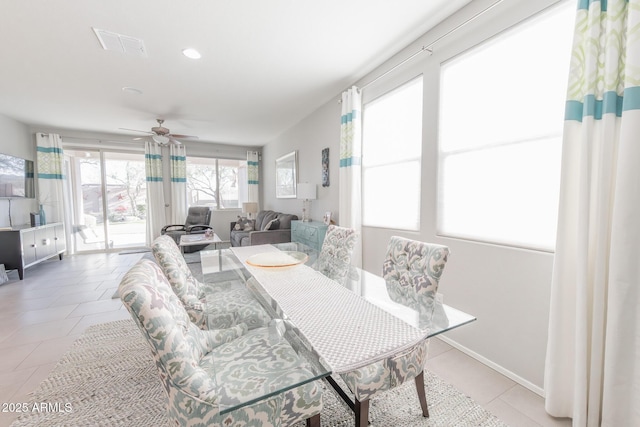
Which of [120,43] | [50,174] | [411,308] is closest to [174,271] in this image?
[411,308]

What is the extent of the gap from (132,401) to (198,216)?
4546mm

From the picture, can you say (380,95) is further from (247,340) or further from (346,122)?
(247,340)

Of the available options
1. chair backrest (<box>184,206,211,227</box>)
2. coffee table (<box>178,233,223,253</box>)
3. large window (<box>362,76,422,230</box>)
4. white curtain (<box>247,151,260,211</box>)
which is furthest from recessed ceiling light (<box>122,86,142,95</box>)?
white curtain (<box>247,151,260,211</box>)

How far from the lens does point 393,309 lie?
1234 mm

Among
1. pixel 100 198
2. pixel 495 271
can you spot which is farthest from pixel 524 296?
pixel 100 198

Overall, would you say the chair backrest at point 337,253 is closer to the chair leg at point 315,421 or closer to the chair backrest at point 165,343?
the chair leg at point 315,421

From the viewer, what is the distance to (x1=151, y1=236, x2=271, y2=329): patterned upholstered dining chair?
143 centimetres

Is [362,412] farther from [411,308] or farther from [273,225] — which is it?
[273,225]

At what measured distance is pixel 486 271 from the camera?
185 centimetres

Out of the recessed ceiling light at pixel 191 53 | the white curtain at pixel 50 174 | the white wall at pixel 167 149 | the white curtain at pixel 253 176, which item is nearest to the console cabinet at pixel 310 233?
the recessed ceiling light at pixel 191 53

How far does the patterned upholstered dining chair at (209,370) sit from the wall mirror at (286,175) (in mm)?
4102

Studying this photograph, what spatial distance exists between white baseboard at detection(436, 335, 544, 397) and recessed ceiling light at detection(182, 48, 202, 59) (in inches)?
136

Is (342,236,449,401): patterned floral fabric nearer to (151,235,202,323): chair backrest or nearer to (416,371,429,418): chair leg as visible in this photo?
(416,371,429,418): chair leg

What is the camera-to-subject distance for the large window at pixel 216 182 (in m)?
6.59
